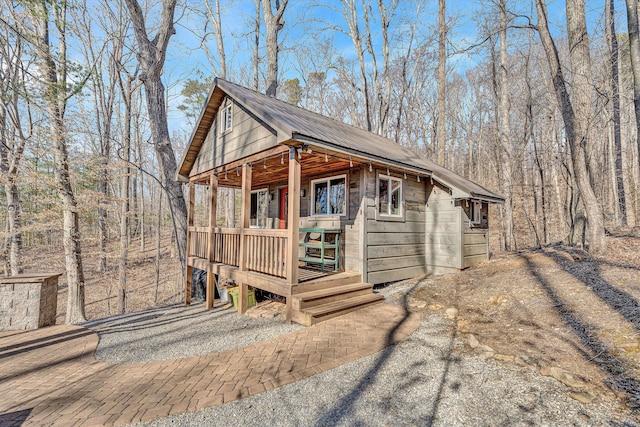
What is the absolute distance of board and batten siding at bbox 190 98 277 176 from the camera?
593 centimetres

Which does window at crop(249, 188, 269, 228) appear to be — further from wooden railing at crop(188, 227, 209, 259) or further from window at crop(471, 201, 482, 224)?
window at crop(471, 201, 482, 224)

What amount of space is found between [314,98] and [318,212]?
1482 cm

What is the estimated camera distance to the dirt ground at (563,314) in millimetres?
2865

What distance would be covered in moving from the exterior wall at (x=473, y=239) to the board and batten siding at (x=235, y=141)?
5551mm

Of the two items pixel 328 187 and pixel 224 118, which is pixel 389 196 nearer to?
pixel 328 187

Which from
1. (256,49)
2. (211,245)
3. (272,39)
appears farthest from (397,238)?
(256,49)

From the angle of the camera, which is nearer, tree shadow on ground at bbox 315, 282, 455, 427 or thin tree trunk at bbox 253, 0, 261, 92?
tree shadow on ground at bbox 315, 282, 455, 427

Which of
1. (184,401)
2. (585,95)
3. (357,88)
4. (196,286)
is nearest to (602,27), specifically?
(585,95)

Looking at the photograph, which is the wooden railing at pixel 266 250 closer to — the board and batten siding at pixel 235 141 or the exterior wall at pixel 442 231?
the board and batten siding at pixel 235 141

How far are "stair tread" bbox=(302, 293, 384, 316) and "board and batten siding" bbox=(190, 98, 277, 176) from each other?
3106 mm

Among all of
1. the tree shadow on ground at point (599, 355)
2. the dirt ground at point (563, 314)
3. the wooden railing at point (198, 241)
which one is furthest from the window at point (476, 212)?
the wooden railing at point (198, 241)

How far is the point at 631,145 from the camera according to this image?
16375mm

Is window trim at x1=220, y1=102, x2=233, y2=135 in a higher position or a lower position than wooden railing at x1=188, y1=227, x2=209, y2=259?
higher

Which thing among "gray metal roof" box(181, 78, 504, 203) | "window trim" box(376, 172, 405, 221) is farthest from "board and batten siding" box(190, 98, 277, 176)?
"window trim" box(376, 172, 405, 221)
